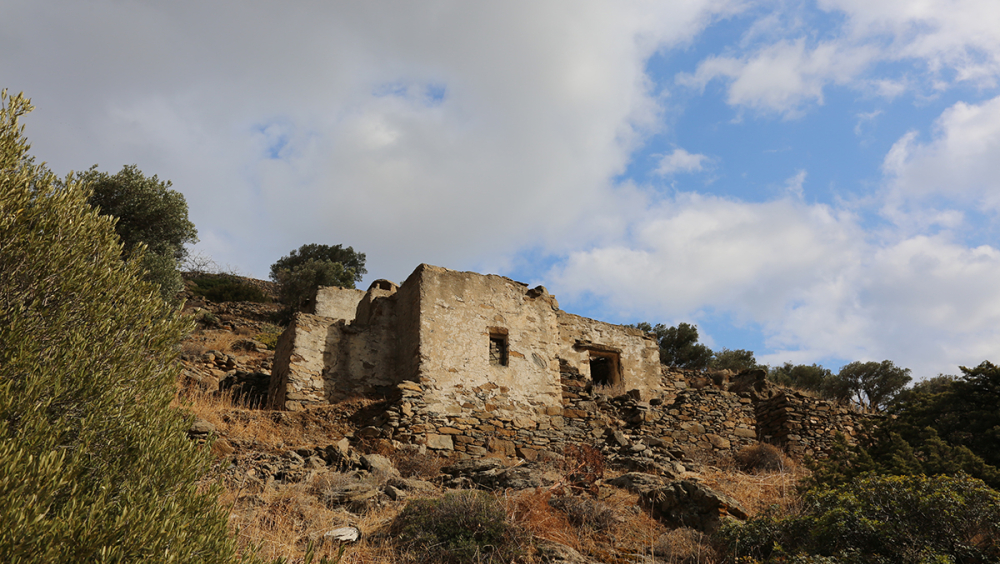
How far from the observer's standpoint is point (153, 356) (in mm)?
4551

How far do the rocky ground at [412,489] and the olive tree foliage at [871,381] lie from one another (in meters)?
18.5

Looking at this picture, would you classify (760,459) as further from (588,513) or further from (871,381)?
(871,381)

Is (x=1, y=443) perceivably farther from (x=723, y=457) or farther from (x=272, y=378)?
(x=723, y=457)

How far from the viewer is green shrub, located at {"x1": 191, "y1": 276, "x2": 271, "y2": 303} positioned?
26.6 m

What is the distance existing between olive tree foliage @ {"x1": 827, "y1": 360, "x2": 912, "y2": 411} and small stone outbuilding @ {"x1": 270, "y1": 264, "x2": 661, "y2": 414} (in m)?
20.4

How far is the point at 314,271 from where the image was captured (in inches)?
1094

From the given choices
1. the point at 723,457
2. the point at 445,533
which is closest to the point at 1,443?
the point at 445,533

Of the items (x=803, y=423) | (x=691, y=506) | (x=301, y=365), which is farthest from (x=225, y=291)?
(x=691, y=506)

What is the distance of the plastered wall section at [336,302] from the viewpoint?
18.8 metres

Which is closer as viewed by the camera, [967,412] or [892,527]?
[892,527]

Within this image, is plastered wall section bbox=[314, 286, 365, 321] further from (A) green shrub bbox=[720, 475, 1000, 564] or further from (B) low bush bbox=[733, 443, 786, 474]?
(A) green shrub bbox=[720, 475, 1000, 564]

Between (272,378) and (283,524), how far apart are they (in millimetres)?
7324

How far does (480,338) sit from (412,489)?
4996mm

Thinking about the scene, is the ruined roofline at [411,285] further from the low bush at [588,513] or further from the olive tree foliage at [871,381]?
the olive tree foliage at [871,381]
